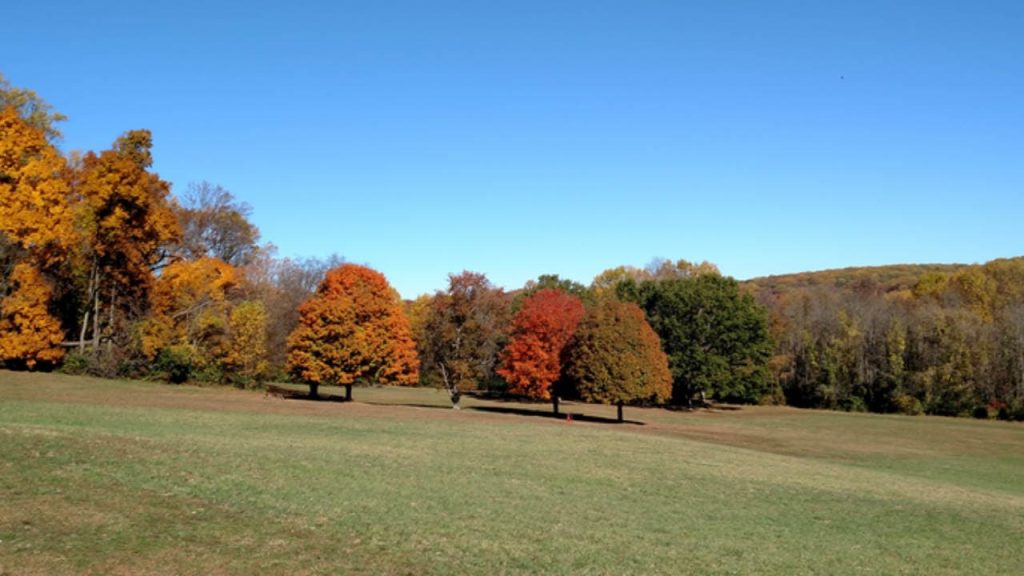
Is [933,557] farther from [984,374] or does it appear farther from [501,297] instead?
[984,374]

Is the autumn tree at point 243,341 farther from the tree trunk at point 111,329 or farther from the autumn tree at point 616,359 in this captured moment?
the autumn tree at point 616,359

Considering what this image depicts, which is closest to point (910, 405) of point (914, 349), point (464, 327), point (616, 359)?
point (914, 349)

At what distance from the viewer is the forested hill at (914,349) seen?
81562 millimetres

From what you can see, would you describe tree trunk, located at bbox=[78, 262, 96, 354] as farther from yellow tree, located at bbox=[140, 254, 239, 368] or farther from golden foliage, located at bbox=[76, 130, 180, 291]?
yellow tree, located at bbox=[140, 254, 239, 368]

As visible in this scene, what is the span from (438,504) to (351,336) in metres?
39.2

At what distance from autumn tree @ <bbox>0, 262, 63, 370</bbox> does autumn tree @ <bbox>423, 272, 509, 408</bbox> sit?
1062 inches

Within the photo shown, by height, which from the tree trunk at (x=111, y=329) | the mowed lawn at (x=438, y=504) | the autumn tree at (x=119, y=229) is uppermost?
the autumn tree at (x=119, y=229)

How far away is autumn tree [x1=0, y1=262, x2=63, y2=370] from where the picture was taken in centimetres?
4828

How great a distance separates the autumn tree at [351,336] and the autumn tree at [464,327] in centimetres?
269

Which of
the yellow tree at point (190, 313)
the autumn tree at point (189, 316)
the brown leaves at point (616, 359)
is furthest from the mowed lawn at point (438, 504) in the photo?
the yellow tree at point (190, 313)

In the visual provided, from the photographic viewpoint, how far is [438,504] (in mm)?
17250

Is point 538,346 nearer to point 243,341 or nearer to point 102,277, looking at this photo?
point 243,341

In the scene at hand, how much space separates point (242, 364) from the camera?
61.8 m

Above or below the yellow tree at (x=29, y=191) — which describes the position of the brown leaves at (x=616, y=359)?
below
